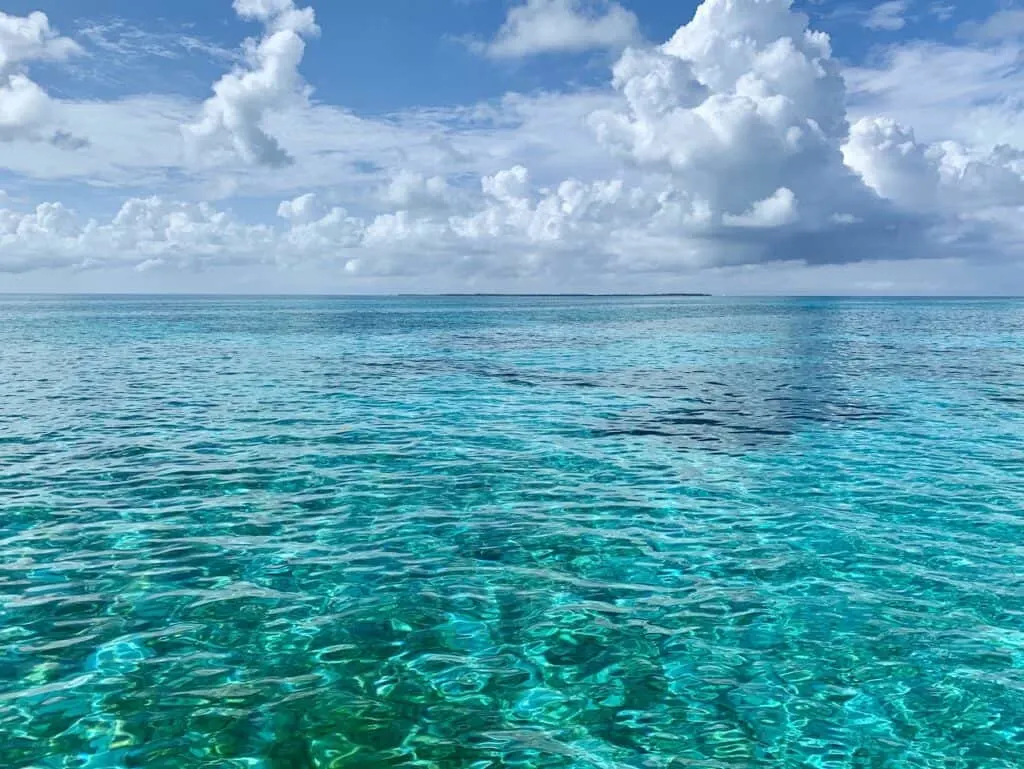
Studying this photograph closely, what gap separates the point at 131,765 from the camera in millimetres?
9078

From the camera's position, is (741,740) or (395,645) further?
(395,645)

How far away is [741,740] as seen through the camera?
9742 mm

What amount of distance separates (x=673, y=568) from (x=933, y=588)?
5087mm

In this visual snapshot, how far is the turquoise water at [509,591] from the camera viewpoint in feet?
32.3

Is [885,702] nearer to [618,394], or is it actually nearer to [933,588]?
[933,588]

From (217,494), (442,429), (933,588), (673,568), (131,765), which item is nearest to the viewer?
(131,765)

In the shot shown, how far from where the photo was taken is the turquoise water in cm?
984

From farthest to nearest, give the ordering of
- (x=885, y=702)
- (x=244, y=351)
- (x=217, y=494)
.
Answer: (x=244, y=351), (x=217, y=494), (x=885, y=702)

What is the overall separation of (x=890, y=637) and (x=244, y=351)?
217 ft

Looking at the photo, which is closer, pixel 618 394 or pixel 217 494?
pixel 217 494

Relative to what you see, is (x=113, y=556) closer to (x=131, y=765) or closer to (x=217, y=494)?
(x=217, y=494)

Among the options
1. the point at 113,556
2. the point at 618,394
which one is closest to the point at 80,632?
the point at 113,556

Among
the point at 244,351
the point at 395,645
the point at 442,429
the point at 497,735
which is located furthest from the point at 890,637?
the point at 244,351

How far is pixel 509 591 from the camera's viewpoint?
1437cm
